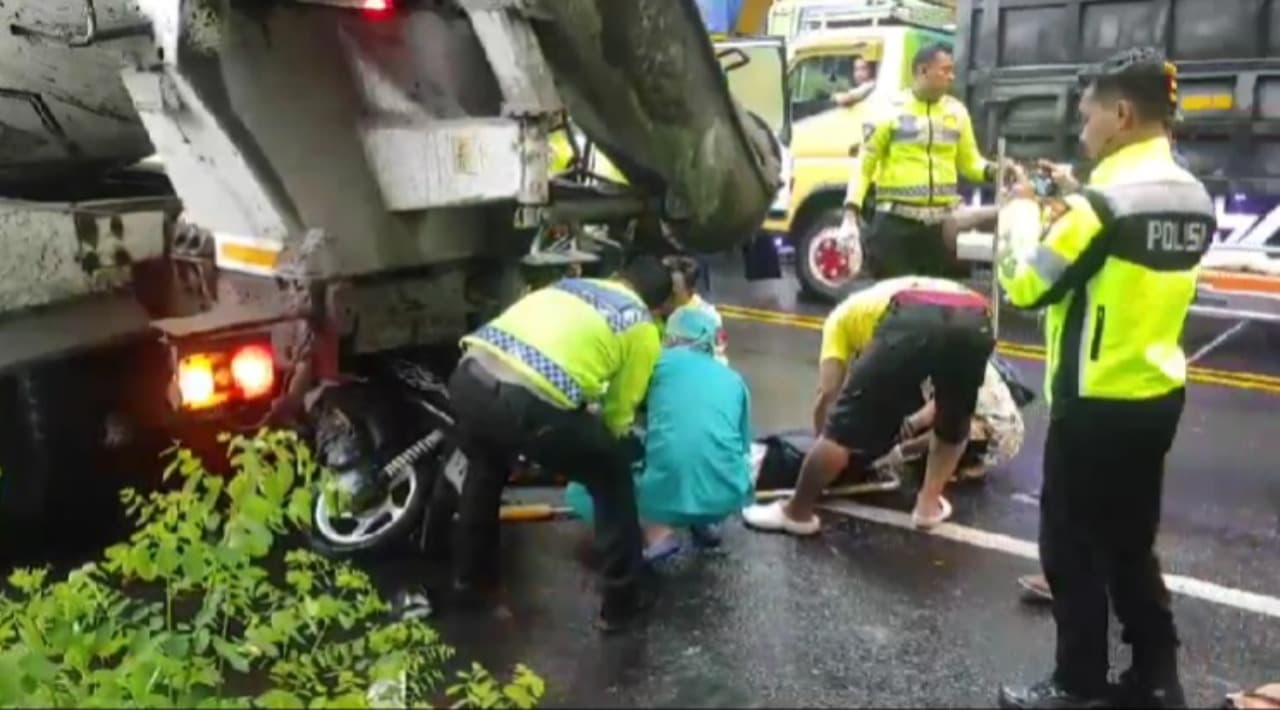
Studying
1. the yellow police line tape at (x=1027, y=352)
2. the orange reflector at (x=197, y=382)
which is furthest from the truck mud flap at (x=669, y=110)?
the yellow police line tape at (x=1027, y=352)

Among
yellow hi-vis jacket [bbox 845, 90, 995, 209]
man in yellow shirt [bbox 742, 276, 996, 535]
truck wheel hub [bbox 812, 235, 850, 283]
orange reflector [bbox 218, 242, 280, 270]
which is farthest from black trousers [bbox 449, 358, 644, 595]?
truck wheel hub [bbox 812, 235, 850, 283]

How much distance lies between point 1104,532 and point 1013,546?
5.43ft

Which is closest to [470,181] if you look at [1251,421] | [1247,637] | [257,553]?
[257,553]

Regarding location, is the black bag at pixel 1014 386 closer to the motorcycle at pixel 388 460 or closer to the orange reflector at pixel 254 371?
the motorcycle at pixel 388 460

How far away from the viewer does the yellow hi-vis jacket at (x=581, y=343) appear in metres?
4.42

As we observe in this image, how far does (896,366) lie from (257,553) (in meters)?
2.57

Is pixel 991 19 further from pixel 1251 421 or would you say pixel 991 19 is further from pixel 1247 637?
pixel 1247 637

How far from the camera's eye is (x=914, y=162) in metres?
7.21

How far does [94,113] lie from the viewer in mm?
5008

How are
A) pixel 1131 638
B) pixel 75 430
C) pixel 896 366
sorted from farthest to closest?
pixel 896 366 < pixel 75 430 < pixel 1131 638

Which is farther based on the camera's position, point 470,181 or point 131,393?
point 131,393

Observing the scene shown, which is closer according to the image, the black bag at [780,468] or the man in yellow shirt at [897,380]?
the man in yellow shirt at [897,380]

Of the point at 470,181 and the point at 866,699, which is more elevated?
the point at 470,181

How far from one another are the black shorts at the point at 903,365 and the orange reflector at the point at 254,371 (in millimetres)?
1908
